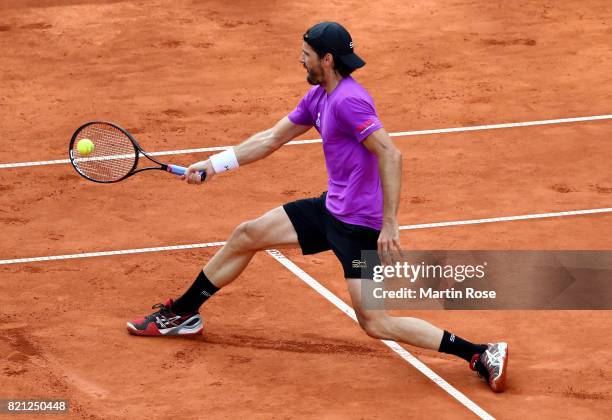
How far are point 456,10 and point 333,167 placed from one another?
9.06m

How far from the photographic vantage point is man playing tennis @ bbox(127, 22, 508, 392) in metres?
8.53

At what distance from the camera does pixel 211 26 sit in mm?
16984

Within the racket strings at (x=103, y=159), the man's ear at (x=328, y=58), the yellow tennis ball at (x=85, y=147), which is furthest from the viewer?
the racket strings at (x=103, y=159)

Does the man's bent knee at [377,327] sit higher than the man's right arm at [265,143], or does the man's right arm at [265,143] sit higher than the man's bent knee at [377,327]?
the man's right arm at [265,143]

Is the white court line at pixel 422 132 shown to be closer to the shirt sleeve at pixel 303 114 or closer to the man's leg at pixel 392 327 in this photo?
the shirt sleeve at pixel 303 114

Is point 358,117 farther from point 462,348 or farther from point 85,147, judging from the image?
point 85,147

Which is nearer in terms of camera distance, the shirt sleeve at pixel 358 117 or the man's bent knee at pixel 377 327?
the shirt sleeve at pixel 358 117

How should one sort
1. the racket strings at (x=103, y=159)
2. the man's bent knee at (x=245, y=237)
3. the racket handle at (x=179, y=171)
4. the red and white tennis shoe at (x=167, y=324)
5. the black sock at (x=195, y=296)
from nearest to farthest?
the racket handle at (x=179, y=171) < the man's bent knee at (x=245, y=237) < the black sock at (x=195, y=296) < the red and white tennis shoe at (x=167, y=324) < the racket strings at (x=103, y=159)

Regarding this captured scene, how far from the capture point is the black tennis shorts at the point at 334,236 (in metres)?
8.84

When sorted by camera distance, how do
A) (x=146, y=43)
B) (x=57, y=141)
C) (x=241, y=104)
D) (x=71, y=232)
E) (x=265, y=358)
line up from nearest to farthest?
(x=265, y=358)
(x=71, y=232)
(x=57, y=141)
(x=241, y=104)
(x=146, y=43)

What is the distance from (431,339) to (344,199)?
1.12 metres

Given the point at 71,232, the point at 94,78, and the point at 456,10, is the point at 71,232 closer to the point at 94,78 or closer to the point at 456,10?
the point at 94,78

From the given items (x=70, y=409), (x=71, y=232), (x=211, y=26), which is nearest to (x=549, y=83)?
(x=211, y=26)

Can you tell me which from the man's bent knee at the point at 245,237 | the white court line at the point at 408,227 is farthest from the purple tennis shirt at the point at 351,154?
the white court line at the point at 408,227
